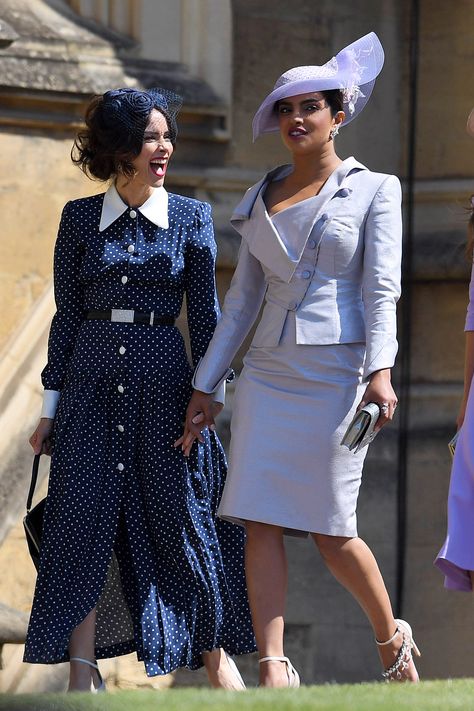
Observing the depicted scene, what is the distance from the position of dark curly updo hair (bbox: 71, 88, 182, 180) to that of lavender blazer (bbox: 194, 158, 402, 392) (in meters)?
0.48

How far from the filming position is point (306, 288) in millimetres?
5211

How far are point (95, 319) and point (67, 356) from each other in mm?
163

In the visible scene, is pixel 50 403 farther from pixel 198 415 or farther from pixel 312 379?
pixel 312 379

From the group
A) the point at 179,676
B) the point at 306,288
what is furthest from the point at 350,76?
the point at 179,676

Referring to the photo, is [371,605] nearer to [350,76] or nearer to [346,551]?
[346,551]

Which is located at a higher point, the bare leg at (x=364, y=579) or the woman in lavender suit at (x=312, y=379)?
the woman in lavender suit at (x=312, y=379)

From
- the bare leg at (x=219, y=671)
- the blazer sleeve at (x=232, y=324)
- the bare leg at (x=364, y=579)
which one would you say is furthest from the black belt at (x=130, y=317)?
the bare leg at (x=219, y=671)

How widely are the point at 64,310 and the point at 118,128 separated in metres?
0.58

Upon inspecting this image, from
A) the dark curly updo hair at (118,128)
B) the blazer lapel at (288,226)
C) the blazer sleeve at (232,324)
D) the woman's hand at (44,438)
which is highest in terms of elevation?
the dark curly updo hair at (118,128)

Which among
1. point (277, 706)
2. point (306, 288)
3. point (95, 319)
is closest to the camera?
point (277, 706)

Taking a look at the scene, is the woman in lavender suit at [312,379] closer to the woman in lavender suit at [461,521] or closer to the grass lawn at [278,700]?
the woman in lavender suit at [461,521]

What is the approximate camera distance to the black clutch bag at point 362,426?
496cm

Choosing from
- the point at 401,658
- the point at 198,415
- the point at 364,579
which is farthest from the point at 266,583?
the point at 198,415

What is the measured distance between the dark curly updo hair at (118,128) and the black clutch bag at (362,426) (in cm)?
112
